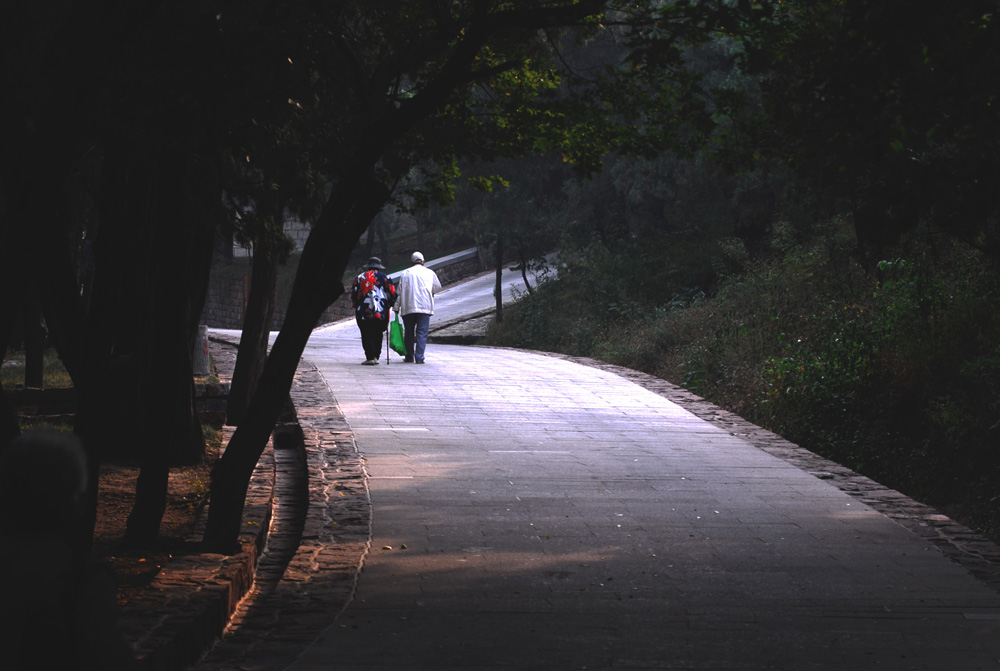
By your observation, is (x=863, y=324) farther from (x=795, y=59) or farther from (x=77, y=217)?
(x=77, y=217)

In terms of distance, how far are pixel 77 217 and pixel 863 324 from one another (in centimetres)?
1144

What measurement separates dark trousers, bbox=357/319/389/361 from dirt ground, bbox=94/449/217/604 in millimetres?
6572

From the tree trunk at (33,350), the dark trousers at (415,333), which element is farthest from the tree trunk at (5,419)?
the dark trousers at (415,333)

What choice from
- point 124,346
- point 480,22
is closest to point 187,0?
point 480,22

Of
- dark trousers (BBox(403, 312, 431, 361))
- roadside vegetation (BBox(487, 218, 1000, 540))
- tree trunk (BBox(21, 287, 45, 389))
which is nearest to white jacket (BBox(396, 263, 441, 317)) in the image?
dark trousers (BBox(403, 312, 431, 361))

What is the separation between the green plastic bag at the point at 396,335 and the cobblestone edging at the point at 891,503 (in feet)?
18.5

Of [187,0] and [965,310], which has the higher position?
[187,0]

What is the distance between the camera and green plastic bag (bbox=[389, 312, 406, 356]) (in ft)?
58.3

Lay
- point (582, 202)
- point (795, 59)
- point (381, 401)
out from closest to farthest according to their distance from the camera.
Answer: point (795, 59) < point (381, 401) < point (582, 202)

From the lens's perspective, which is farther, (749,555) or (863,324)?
(863,324)

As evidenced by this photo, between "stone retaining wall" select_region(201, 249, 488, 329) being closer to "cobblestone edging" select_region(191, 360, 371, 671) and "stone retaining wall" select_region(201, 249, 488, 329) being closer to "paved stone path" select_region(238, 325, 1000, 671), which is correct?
"paved stone path" select_region(238, 325, 1000, 671)

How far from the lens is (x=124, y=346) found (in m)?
9.51

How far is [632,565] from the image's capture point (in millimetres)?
6531

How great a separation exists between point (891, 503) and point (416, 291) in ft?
33.0
